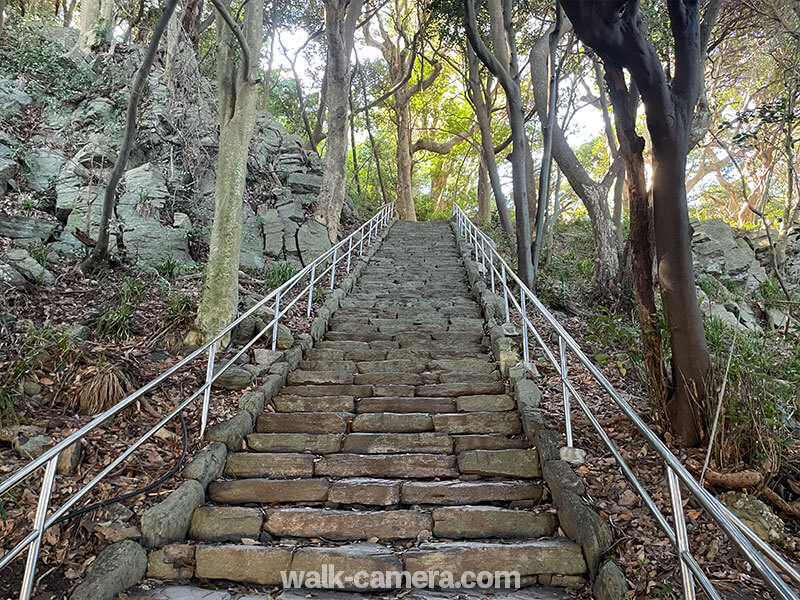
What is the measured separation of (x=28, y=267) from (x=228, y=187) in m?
2.94

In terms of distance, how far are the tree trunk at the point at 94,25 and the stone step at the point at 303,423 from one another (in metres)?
12.4

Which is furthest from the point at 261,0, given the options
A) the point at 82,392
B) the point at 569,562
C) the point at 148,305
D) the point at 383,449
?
the point at 569,562

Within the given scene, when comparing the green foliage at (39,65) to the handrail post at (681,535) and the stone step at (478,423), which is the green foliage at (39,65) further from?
the handrail post at (681,535)

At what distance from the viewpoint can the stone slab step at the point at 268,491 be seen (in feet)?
11.4

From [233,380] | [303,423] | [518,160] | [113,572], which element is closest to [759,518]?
[303,423]

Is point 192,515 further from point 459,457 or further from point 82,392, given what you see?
point 459,457

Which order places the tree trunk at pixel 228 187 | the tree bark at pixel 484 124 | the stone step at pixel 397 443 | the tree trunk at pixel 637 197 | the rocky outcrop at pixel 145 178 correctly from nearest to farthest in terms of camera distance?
the stone step at pixel 397 443
the tree trunk at pixel 637 197
the tree trunk at pixel 228 187
the rocky outcrop at pixel 145 178
the tree bark at pixel 484 124

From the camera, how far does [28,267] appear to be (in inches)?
246

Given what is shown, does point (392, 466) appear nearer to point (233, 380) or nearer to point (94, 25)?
point (233, 380)

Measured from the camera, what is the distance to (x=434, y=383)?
5246 millimetres

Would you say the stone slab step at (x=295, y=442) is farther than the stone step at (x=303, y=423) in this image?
No

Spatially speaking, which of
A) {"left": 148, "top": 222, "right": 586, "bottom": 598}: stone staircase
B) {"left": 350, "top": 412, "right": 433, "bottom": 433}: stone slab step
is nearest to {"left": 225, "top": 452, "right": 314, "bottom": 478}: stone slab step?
{"left": 148, "top": 222, "right": 586, "bottom": 598}: stone staircase

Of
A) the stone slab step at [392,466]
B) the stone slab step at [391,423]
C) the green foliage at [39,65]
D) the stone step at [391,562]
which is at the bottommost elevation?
the stone step at [391,562]

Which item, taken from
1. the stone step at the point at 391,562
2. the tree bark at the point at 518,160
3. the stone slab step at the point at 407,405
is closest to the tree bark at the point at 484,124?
the tree bark at the point at 518,160
